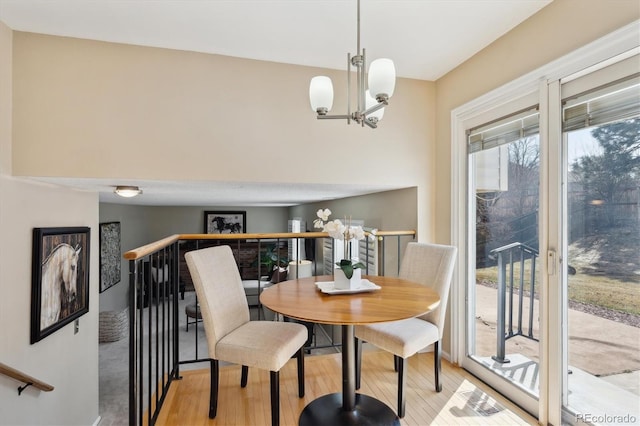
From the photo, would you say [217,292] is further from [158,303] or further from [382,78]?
[382,78]

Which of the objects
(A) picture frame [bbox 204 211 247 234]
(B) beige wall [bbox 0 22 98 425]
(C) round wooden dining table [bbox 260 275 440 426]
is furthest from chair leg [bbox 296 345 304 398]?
(A) picture frame [bbox 204 211 247 234]

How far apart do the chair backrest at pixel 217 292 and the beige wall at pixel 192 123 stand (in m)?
0.73

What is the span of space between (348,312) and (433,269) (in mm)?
1027

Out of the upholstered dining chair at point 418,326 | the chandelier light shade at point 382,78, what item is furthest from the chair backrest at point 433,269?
the chandelier light shade at point 382,78

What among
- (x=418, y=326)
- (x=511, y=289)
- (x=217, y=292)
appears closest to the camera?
(x=217, y=292)

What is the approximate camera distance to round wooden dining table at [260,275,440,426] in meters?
1.47

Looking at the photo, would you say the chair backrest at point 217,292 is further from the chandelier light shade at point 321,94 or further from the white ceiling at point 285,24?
the white ceiling at point 285,24

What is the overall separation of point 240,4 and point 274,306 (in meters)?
1.70

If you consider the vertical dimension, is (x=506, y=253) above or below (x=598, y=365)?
above

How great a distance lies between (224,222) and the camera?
355 inches

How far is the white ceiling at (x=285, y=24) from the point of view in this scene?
1917 millimetres

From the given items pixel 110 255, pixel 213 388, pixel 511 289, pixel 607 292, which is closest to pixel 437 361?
pixel 511 289

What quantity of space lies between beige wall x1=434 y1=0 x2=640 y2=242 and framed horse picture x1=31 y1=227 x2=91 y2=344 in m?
3.20

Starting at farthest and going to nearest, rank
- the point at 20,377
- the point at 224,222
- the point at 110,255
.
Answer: the point at 224,222 → the point at 110,255 → the point at 20,377
